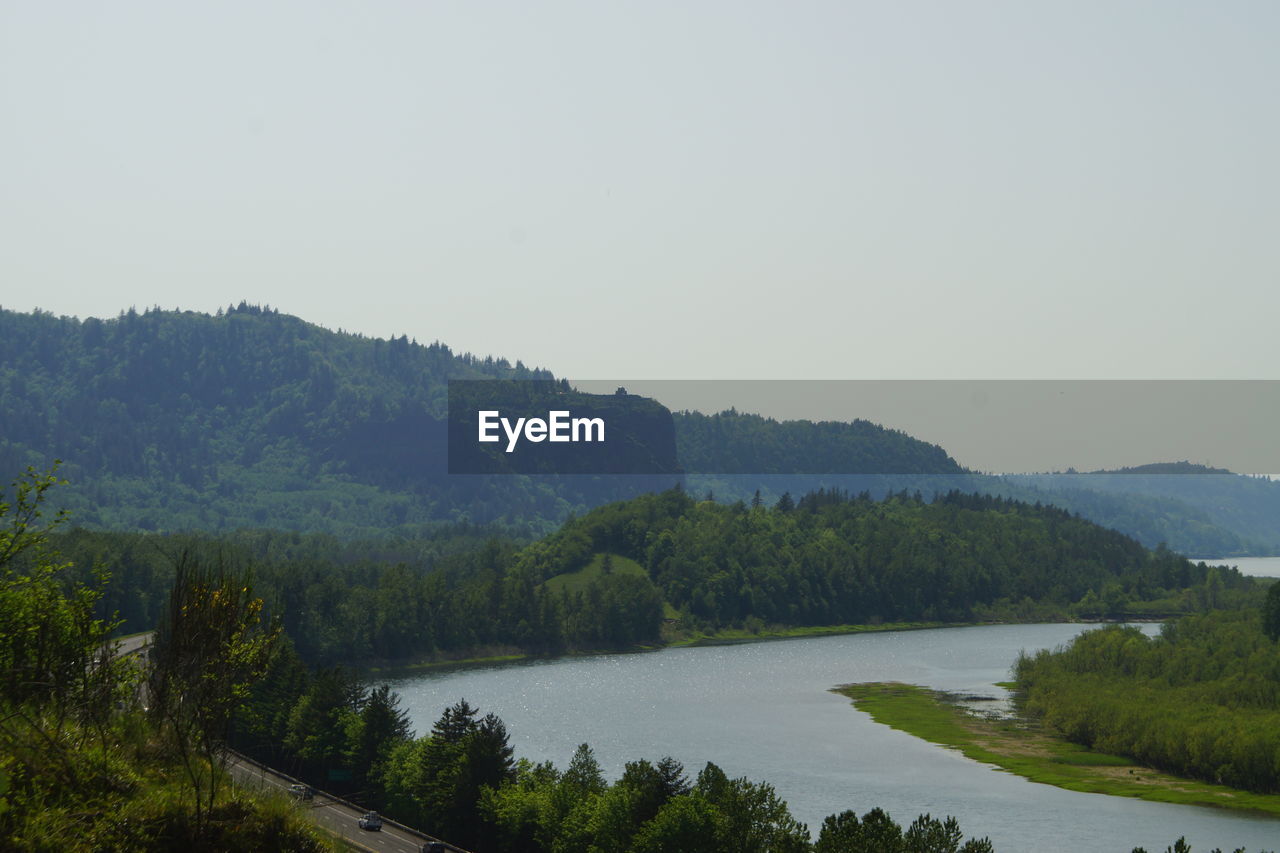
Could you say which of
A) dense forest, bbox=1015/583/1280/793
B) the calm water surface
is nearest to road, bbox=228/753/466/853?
the calm water surface

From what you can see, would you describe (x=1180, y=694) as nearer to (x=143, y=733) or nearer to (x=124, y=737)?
(x=143, y=733)

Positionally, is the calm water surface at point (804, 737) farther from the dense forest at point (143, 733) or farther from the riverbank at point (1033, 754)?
the dense forest at point (143, 733)

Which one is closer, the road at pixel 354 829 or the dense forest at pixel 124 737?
the dense forest at pixel 124 737

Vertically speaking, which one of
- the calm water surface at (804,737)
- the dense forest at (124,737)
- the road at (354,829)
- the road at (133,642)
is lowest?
the calm water surface at (804,737)

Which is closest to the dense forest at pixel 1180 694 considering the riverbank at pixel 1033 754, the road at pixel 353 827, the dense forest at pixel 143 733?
the riverbank at pixel 1033 754

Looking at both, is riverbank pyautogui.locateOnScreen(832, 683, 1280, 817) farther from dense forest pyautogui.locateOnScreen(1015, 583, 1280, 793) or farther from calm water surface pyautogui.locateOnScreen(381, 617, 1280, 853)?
calm water surface pyautogui.locateOnScreen(381, 617, 1280, 853)

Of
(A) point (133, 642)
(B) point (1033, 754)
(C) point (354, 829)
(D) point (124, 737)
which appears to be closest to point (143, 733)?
(D) point (124, 737)
